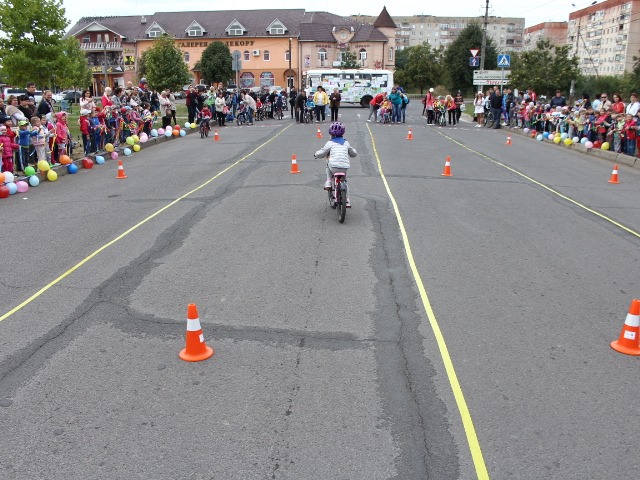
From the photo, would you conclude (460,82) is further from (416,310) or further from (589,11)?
(416,310)

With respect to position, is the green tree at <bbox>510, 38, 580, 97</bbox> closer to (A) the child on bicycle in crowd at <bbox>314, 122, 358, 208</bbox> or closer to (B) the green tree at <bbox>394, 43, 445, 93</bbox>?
(B) the green tree at <bbox>394, 43, 445, 93</bbox>

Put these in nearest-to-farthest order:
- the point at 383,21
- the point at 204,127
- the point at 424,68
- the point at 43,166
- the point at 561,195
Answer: the point at 561,195 < the point at 43,166 < the point at 204,127 < the point at 424,68 < the point at 383,21

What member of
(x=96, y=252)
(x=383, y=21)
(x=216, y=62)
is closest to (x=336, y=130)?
(x=96, y=252)

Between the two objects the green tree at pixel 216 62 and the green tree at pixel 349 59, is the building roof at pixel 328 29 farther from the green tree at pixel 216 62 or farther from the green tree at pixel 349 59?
the green tree at pixel 216 62

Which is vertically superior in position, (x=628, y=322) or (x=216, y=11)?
(x=216, y=11)

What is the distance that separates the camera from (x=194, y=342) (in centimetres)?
549

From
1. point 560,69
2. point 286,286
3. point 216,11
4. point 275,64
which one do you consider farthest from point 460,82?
point 286,286

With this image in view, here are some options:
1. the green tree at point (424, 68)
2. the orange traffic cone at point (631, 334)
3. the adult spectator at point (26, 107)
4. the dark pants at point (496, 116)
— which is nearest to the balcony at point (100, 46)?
the green tree at point (424, 68)

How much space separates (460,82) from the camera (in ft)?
272

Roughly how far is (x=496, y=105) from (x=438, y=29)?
15042cm

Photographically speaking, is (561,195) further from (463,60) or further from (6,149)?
(463,60)

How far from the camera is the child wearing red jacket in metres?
14.3

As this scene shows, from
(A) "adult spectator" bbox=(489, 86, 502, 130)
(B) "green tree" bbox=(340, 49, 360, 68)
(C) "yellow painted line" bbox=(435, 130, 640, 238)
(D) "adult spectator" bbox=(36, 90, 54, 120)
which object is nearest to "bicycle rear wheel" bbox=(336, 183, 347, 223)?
(C) "yellow painted line" bbox=(435, 130, 640, 238)

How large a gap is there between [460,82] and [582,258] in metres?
78.4
